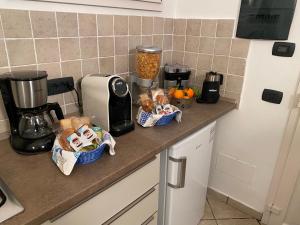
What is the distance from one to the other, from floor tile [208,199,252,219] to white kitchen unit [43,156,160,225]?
78 centimetres

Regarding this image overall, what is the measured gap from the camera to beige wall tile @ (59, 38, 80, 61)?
1.10m

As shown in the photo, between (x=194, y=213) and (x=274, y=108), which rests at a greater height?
(x=274, y=108)

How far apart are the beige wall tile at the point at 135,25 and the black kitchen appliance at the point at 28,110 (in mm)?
661

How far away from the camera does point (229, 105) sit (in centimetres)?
146

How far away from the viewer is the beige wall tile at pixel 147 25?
1.43 meters

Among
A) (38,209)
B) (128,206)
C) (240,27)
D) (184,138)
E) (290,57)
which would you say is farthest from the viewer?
(240,27)

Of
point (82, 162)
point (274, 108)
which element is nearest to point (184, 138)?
point (82, 162)

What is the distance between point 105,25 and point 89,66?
24 centimetres

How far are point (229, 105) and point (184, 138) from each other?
519mm

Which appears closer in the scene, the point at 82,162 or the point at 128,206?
the point at 82,162

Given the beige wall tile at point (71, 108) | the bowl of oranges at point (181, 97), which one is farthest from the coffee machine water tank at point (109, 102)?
the bowl of oranges at point (181, 97)

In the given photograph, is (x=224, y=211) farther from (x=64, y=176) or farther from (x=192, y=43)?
(x=64, y=176)

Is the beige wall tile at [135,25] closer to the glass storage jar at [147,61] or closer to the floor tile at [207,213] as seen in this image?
the glass storage jar at [147,61]

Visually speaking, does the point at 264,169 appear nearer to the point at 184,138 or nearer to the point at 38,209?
the point at 184,138
